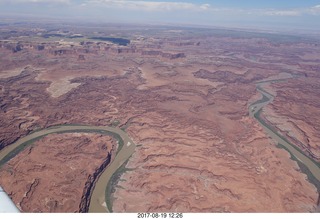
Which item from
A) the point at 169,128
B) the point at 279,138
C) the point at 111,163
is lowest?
the point at 111,163

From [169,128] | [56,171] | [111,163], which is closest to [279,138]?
[169,128]

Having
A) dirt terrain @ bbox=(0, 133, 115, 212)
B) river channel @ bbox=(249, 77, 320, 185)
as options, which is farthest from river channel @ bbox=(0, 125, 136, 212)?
river channel @ bbox=(249, 77, 320, 185)

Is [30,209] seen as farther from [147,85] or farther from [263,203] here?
[147,85]

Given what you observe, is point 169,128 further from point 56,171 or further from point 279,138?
point 56,171

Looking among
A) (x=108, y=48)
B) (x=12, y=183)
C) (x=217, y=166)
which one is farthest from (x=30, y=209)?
(x=108, y=48)

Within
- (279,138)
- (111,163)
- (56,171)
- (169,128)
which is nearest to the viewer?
(56,171)
